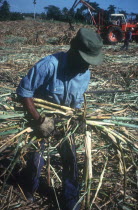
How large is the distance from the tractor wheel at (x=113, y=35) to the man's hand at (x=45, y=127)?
13.4m

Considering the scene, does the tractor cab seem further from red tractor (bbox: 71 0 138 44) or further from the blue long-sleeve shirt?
the blue long-sleeve shirt

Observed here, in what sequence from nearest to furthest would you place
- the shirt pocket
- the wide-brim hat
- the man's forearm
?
the wide-brim hat → the man's forearm → the shirt pocket

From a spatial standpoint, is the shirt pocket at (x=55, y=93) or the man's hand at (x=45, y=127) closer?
the man's hand at (x=45, y=127)

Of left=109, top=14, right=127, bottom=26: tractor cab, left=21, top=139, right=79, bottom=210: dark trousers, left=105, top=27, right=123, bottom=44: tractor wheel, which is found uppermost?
left=109, top=14, right=127, bottom=26: tractor cab

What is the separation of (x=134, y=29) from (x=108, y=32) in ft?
10.5

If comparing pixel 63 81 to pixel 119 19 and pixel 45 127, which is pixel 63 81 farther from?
pixel 119 19

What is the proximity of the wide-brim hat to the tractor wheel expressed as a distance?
13.0 m

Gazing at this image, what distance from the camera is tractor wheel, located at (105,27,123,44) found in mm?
14235

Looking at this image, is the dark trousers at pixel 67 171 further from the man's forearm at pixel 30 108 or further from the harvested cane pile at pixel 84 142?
the man's forearm at pixel 30 108

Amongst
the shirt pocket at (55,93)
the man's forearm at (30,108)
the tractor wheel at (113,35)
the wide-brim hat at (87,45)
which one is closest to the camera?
the wide-brim hat at (87,45)

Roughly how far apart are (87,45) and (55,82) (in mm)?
511

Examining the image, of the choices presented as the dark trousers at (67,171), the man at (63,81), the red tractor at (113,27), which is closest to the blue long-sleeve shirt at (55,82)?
the man at (63,81)

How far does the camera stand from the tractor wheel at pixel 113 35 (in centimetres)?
1424

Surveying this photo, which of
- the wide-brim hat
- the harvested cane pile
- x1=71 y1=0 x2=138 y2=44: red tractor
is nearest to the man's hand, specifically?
the harvested cane pile
